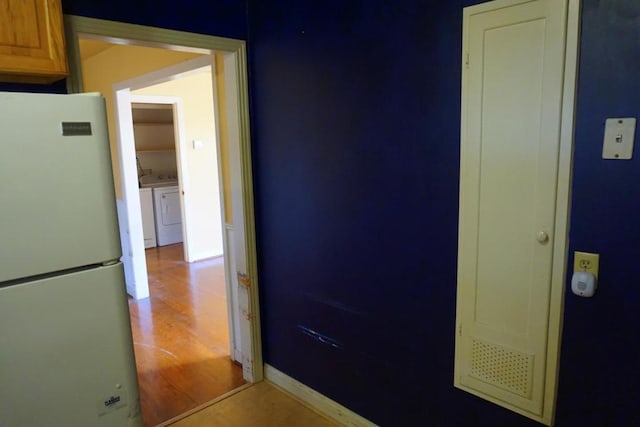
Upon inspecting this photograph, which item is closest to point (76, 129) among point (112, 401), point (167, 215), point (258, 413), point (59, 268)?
point (59, 268)

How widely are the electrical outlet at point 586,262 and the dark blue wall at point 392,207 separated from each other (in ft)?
0.08

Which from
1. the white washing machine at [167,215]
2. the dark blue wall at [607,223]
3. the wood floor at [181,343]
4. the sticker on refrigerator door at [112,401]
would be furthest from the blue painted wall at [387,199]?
the white washing machine at [167,215]

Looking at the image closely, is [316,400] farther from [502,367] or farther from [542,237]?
[542,237]

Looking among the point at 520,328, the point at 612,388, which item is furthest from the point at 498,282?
the point at 612,388

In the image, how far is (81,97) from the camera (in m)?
1.29

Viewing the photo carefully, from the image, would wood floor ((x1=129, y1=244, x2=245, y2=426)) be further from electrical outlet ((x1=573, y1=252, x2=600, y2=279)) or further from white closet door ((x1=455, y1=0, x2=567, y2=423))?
electrical outlet ((x1=573, y1=252, x2=600, y2=279))

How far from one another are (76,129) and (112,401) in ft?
3.01

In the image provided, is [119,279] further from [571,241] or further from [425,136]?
[571,241]

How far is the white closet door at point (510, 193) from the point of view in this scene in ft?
4.75

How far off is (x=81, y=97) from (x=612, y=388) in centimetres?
198

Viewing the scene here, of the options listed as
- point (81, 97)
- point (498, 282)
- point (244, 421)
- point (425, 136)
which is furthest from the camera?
point (244, 421)

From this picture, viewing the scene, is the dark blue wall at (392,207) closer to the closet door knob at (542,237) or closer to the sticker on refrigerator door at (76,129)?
the closet door knob at (542,237)

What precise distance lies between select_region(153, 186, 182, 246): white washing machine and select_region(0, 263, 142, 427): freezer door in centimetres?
527

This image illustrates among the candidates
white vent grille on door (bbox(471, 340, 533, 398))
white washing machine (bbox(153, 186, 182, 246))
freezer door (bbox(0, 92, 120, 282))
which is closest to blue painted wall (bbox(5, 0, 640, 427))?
white vent grille on door (bbox(471, 340, 533, 398))
